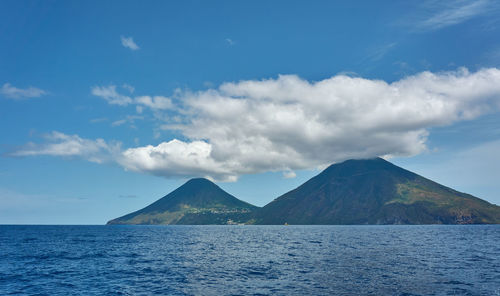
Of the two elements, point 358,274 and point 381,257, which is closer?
point 358,274

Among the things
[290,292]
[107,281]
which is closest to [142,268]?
[107,281]

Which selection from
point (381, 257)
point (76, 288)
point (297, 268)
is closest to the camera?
point (76, 288)

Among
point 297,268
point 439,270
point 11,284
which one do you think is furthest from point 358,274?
point 11,284

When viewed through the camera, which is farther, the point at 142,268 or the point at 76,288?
the point at 142,268

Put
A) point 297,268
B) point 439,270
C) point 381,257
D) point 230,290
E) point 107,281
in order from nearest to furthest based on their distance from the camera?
point 230,290 → point 107,281 → point 439,270 → point 297,268 → point 381,257

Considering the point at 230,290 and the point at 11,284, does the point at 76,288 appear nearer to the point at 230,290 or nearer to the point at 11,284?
the point at 11,284

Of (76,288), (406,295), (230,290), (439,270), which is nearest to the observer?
(406,295)

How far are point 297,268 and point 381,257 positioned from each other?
79.9 ft

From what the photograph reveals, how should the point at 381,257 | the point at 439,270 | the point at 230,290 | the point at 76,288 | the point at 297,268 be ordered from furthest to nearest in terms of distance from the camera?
the point at 381,257 < the point at 297,268 < the point at 439,270 < the point at 76,288 < the point at 230,290

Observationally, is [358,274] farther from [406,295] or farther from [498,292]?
[498,292]

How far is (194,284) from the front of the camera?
44.6 metres

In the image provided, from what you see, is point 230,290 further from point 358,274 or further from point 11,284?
point 11,284

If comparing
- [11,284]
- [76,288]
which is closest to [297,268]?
[76,288]

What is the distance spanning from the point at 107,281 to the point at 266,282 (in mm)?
23849
